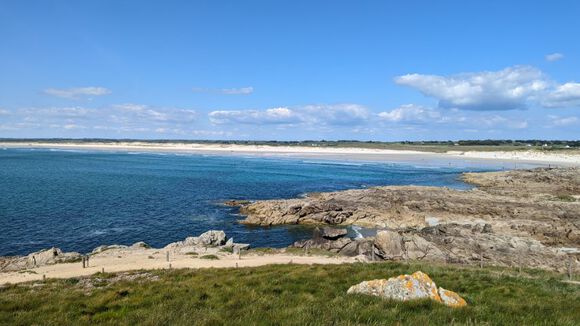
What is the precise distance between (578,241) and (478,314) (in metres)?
28.5

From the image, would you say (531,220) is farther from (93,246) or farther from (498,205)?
(93,246)

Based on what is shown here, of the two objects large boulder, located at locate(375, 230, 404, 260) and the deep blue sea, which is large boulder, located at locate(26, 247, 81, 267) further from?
large boulder, located at locate(375, 230, 404, 260)

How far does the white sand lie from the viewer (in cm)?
2105

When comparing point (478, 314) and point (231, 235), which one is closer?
point (478, 314)

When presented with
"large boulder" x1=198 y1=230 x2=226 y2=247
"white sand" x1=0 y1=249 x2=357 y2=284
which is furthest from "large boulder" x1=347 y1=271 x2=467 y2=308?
"large boulder" x1=198 y1=230 x2=226 y2=247

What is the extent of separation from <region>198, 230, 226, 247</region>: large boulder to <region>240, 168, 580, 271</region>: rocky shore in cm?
629

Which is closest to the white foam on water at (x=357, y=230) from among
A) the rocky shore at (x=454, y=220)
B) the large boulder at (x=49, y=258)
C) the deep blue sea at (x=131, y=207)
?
the rocky shore at (x=454, y=220)

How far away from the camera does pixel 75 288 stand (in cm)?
1617

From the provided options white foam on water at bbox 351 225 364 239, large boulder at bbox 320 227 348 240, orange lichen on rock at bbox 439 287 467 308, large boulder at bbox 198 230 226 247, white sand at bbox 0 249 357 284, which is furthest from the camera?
white foam on water at bbox 351 225 364 239

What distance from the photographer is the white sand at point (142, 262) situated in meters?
21.0

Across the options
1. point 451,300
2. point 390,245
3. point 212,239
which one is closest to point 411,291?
point 451,300

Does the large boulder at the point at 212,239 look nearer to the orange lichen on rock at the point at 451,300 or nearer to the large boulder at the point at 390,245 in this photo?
the large boulder at the point at 390,245

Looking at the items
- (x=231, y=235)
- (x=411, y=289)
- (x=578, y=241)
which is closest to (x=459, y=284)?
(x=411, y=289)

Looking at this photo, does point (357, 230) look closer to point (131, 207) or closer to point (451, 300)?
point (131, 207)
